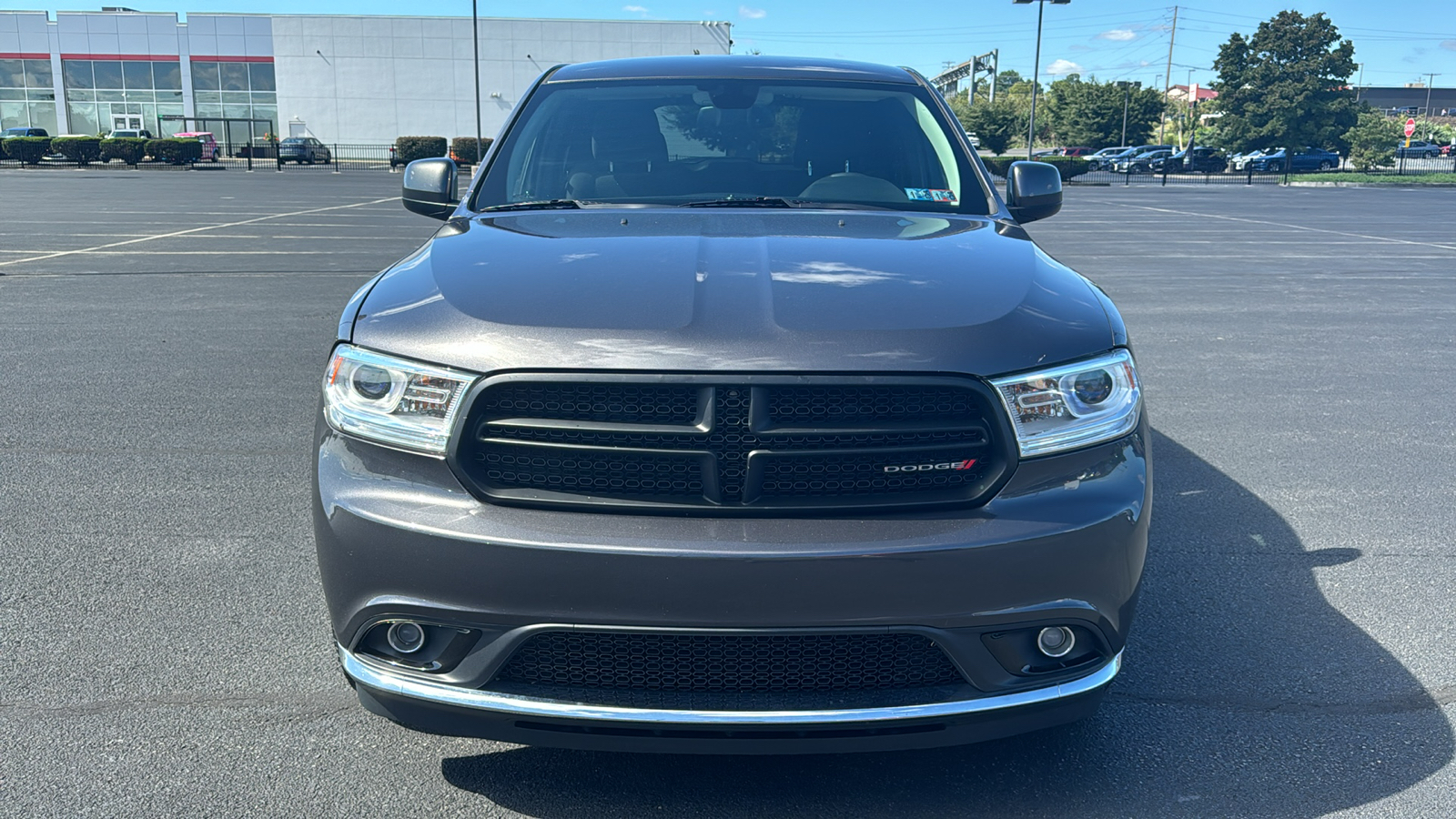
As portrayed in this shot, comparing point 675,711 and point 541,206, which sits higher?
point 541,206

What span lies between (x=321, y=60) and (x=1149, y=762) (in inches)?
2801

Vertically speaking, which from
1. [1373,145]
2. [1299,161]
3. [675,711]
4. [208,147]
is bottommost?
[675,711]

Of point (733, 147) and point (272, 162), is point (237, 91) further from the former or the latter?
point (733, 147)

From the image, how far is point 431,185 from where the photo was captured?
13.2 ft

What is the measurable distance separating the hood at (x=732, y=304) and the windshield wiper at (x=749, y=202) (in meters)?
0.48

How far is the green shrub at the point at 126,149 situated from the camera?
48469 mm

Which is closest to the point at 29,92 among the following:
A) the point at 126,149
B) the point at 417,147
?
the point at 126,149

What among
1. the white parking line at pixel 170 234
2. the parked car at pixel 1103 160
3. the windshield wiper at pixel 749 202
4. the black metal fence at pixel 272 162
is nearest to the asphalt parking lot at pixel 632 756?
the windshield wiper at pixel 749 202

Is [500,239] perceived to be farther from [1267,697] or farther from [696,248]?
[1267,697]

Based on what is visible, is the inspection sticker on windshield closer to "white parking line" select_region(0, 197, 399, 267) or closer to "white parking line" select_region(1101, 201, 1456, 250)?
"white parking line" select_region(0, 197, 399, 267)

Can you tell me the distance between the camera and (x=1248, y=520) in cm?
454

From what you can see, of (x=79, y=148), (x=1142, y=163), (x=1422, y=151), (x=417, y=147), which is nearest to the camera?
(x=79, y=148)

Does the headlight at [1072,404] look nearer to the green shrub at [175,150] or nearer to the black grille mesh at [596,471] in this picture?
the black grille mesh at [596,471]

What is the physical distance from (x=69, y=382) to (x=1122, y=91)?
314 ft
